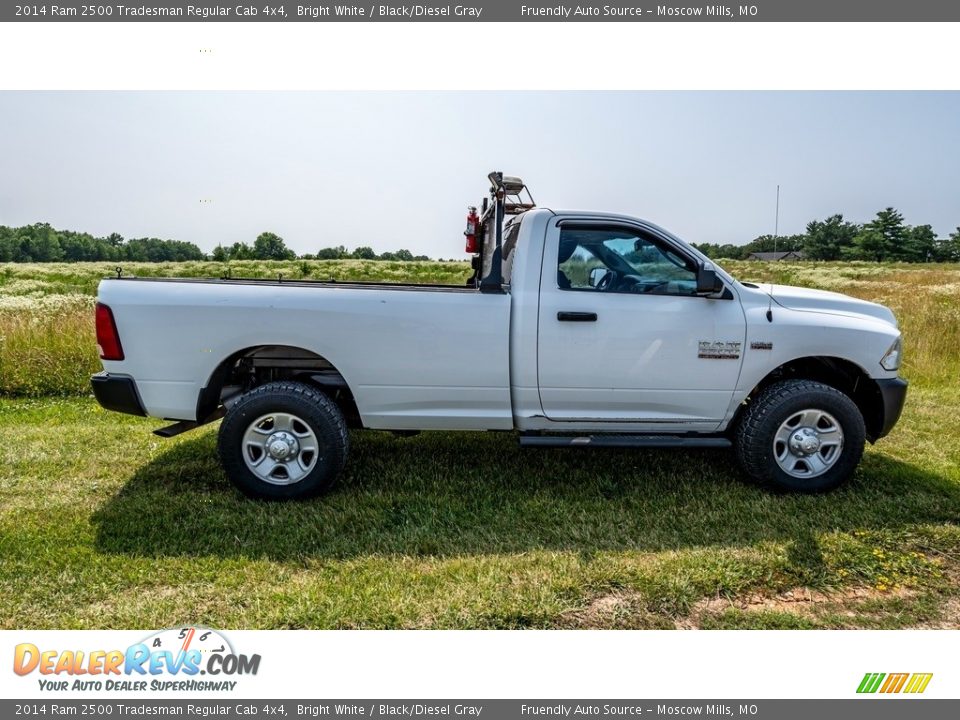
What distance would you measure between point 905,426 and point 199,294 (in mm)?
6191

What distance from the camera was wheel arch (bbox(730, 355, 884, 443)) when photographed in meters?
4.52

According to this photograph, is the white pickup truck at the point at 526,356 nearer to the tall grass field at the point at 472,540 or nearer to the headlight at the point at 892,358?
the headlight at the point at 892,358

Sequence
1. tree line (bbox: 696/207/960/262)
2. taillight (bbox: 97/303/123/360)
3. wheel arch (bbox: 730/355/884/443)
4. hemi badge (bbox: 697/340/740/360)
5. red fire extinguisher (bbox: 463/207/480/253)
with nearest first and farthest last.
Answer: taillight (bbox: 97/303/123/360) → hemi badge (bbox: 697/340/740/360) → wheel arch (bbox: 730/355/884/443) → red fire extinguisher (bbox: 463/207/480/253) → tree line (bbox: 696/207/960/262)

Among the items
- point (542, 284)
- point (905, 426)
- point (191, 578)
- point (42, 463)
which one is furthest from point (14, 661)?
point (905, 426)

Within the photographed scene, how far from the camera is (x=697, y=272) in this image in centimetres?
418

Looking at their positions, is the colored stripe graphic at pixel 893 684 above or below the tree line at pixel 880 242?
below

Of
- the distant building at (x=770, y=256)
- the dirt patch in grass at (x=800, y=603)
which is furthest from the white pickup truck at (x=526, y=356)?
the distant building at (x=770, y=256)

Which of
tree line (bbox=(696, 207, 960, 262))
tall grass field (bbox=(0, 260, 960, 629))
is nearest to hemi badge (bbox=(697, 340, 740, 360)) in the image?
tall grass field (bbox=(0, 260, 960, 629))

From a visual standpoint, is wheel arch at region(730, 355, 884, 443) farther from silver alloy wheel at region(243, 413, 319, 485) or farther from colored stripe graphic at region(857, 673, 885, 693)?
silver alloy wheel at region(243, 413, 319, 485)

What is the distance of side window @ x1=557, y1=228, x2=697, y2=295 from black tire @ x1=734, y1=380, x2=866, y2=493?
973 millimetres

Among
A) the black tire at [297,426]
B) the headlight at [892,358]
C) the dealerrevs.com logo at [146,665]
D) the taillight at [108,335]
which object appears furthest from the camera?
the headlight at [892,358]

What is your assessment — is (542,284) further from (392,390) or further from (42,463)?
(42,463)

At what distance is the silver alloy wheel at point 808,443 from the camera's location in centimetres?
433

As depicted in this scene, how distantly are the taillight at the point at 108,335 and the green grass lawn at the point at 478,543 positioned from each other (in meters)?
1.01
